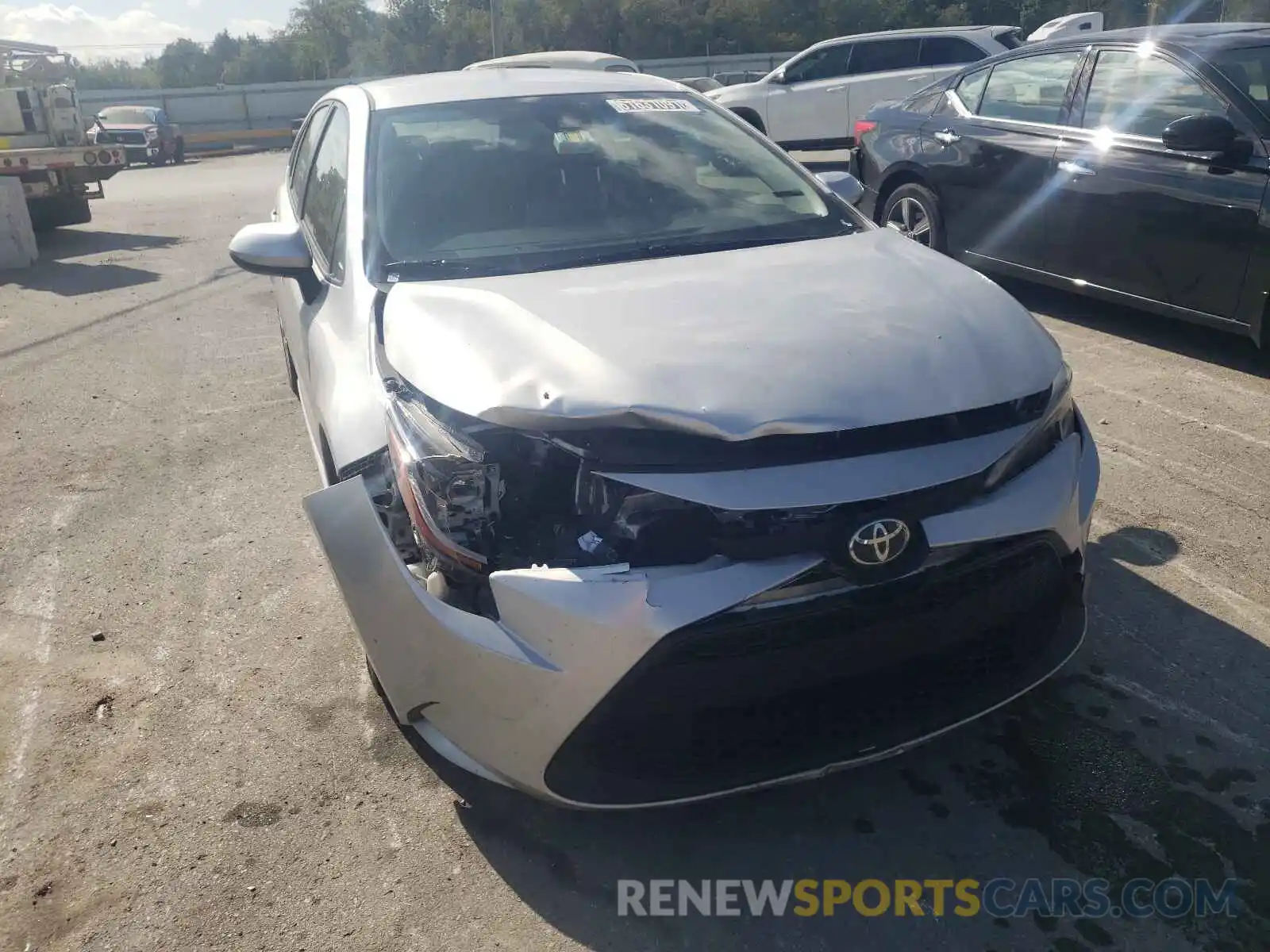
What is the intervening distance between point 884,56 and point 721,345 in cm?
1234

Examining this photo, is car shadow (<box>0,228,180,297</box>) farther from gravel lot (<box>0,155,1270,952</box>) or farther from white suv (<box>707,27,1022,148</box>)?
white suv (<box>707,27,1022,148</box>)

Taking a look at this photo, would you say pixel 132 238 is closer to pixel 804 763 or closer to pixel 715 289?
pixel 715 289

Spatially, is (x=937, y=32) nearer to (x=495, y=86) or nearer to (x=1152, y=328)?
(x=1152, y=328)

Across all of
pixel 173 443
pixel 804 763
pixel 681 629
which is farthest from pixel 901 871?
pixel 173 443

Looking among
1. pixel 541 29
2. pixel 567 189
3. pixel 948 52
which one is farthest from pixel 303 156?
pixel 541 29

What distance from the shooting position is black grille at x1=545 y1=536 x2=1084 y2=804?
2105 millimetres

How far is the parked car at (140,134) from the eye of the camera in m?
24.8

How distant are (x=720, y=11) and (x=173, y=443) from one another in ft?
157

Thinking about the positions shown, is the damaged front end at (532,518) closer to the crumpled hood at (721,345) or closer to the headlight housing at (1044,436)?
the crumpled hood at (721,345)

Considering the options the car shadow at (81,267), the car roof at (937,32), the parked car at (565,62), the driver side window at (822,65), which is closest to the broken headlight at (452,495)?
the car shadow at (81,267)

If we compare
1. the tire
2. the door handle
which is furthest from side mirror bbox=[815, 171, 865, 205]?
the tire

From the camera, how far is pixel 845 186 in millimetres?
4117

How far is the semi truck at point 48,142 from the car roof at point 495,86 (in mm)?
9274

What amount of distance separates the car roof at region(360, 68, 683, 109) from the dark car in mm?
2702
